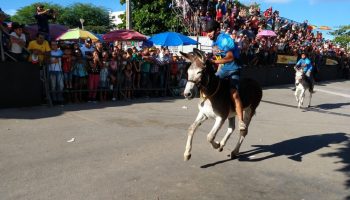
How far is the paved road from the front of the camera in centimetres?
537

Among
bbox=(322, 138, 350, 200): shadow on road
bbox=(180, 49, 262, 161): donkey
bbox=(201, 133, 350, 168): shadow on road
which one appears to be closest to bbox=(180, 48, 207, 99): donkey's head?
bbox=(180, 49, 262, 161): donkey

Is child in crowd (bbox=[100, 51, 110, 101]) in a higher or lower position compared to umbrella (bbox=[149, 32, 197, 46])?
lower

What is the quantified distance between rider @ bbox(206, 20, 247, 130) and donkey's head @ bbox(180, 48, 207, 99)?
0.53 metres

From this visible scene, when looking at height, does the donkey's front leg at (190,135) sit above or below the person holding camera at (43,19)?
below

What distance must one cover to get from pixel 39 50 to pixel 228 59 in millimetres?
7110

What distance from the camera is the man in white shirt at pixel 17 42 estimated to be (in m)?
11.0

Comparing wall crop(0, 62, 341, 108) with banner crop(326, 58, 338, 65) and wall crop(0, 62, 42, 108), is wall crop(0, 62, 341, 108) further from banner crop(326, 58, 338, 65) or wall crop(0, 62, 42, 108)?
banner crop(326, 58, 338, 65)

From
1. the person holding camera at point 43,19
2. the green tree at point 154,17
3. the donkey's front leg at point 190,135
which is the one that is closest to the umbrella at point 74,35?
the person holding camera at point 43,19

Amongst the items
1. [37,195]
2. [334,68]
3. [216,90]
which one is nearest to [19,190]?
[37,195]

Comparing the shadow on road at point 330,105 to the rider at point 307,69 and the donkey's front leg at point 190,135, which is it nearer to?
the rider at point 307,69

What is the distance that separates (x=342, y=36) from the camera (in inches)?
2682

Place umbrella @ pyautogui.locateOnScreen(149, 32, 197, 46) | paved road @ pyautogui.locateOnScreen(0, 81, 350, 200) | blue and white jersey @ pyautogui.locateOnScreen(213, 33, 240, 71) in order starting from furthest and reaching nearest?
umbrella @ pyautogui.locateOnScreen(149, 32, 197, 46) → blue and white jersey @ pyautogui.locateOnScreen(213, 33, 240, 71) → paved road @ pyautogui.locateOnScreen(0, 81, 350, 200)

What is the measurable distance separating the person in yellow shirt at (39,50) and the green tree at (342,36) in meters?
63.4

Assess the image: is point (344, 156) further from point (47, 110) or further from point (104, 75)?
point (104, 75)
